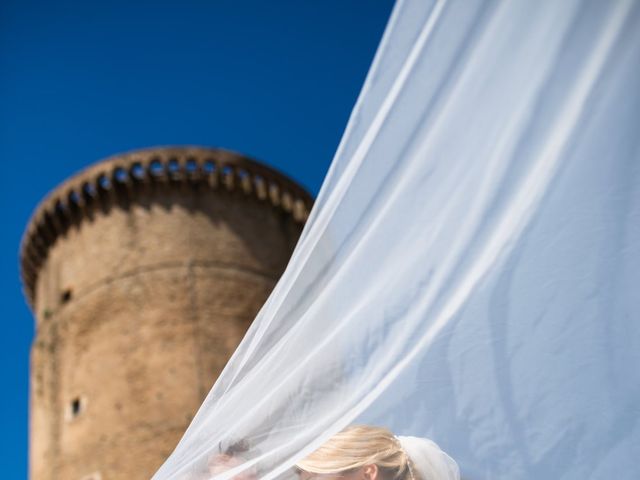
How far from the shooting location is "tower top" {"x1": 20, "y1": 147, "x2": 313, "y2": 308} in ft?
48.8

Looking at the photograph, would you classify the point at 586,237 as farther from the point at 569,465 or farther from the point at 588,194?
the point at 569,465

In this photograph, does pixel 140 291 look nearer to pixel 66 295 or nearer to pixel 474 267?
pixel 66 295

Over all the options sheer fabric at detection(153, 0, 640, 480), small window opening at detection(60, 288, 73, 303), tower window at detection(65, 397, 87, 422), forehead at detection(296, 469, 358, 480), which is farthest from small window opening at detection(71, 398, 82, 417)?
forehead at detection(296, 469, 358, 480)

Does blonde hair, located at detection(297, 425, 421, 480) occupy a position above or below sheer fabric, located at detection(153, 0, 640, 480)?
below

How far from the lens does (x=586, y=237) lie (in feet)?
4.05

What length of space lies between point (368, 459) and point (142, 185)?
1380 cm

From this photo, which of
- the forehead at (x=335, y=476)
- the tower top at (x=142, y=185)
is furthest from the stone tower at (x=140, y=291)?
the forehead at (x=335, y=476)

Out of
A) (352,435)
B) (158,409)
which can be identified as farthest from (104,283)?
(352,435)

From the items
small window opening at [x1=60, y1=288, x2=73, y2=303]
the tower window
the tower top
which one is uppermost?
the tower top

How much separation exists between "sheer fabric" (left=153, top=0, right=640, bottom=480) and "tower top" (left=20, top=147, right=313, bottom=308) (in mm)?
13573

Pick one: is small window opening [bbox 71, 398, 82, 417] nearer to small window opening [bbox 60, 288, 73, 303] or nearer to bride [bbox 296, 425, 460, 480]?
small window opening [bbox 60, 288, 73, 303]

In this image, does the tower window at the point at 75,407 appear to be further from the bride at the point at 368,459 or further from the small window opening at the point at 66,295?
the bride at the point at 368,459

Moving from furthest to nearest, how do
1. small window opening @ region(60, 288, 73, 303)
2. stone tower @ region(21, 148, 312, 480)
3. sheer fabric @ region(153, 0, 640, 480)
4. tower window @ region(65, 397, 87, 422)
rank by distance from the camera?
1. small window opening @ region(60, 288, 73, 303)
2. tower window @ region(65, 397, 87, 422)
3. stone tower @ region(21, 148, 312, 480)
4. sheer fabric @ region(153, 0, 640, 480)

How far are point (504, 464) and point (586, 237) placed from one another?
0.32 metres
